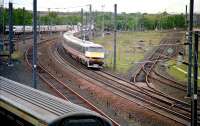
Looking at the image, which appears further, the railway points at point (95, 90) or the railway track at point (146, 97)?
the railway track at point (146, 97)

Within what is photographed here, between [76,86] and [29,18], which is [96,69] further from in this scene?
[29,18]

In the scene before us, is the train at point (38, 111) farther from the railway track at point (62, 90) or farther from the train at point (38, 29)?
the train at point (38, 29)

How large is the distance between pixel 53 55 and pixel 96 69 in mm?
12733

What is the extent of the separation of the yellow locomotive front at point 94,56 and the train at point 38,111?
89.9 feet

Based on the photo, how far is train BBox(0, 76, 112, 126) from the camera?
11.4 meters

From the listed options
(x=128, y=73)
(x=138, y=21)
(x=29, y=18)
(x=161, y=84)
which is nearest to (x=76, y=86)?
(x=161, y=84)

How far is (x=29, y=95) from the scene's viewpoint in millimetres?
14344

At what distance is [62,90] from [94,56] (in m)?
12.8

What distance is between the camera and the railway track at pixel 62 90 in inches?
1009

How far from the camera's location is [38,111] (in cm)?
1220

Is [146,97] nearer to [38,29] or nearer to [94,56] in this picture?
[94,56]

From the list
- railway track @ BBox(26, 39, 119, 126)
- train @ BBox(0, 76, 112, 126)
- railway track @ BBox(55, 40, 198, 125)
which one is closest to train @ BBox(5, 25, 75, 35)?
railway track @ BBox(26, 39, 119, 126)

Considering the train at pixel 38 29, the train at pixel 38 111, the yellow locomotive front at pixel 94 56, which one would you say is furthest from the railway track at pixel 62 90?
the train at pixel 38 29

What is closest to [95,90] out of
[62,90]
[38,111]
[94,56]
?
[62,90]
